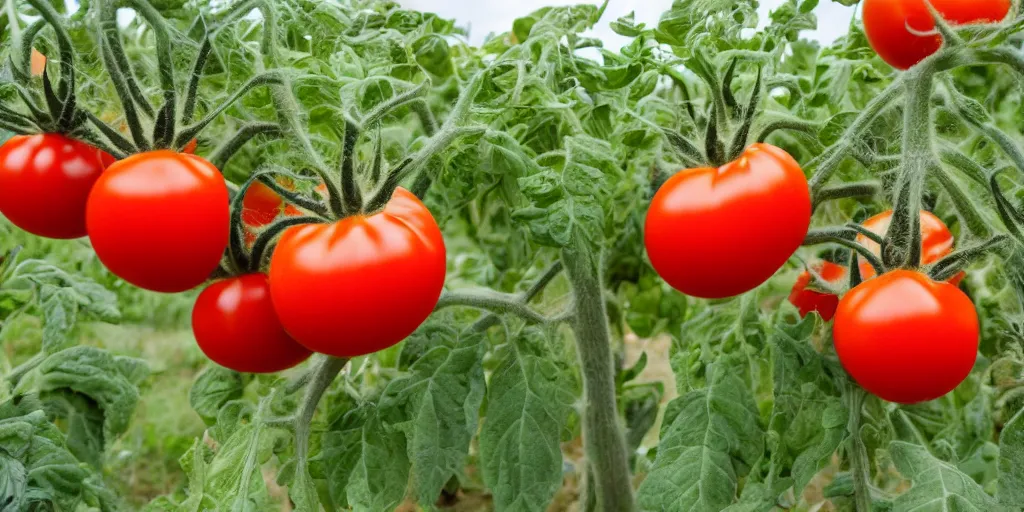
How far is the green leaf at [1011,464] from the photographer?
3.89ft

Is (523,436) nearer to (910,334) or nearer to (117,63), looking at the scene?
(910,334)

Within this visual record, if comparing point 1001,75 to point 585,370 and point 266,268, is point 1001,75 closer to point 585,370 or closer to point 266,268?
point 585,370

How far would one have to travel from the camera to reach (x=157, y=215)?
0.96 metres

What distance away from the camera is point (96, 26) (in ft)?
3.38

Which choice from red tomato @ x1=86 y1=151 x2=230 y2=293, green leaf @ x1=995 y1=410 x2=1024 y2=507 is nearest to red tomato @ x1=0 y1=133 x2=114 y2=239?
red tomato @ x1=86 y1=151 x2=230 y2=293

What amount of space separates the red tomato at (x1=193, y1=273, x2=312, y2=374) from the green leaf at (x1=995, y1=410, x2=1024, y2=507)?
3.42 feet

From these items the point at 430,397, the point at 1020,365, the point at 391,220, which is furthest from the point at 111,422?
the point at 1020,365

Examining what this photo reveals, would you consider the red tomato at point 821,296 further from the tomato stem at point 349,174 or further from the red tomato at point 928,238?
the tomato stem at point 349,174

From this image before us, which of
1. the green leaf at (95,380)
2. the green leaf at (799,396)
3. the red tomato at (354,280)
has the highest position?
the red tomato at (354,280)

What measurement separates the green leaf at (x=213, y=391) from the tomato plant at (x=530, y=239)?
0.01 metres

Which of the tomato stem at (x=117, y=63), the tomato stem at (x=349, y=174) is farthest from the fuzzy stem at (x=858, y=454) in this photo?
the tomato stem at (x=117, y=63)

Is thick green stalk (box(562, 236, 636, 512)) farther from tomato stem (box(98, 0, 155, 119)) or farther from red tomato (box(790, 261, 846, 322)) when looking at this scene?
tomato stem (box(98, 0, 155, 119))

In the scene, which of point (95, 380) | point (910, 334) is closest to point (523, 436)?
point (910, 334)

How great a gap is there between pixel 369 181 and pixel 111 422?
3.64 ft
